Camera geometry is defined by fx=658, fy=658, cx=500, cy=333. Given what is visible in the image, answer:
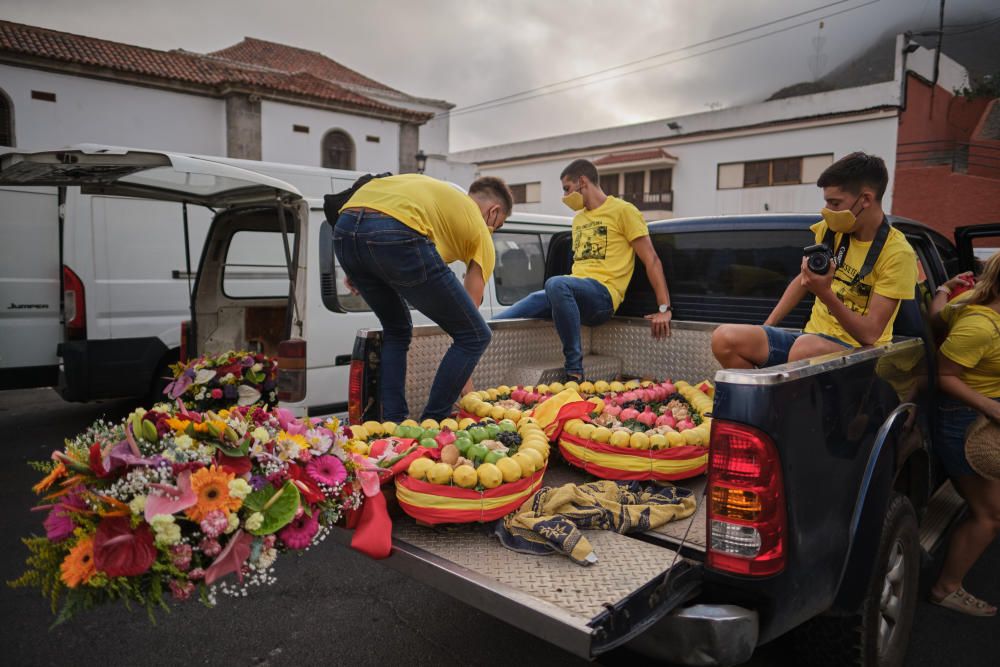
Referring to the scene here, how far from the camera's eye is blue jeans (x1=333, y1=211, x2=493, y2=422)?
126 inches

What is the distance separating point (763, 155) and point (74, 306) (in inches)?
1167

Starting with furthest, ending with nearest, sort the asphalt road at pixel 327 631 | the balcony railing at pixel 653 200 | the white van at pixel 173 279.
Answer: the balcony railing at pixel 653 200, the white van at pixel 173 279, the asphalt road at pixel 327 631

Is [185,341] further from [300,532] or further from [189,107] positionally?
[189,107]

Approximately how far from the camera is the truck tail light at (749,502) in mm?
1891

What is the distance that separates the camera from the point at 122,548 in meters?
1.58

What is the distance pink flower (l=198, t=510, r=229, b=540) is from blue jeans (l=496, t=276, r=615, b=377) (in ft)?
9.06

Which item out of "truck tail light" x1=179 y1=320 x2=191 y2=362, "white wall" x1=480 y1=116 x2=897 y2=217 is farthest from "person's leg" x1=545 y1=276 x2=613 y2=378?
"white wall" x1=480 y1=116 x2=897 y2=217

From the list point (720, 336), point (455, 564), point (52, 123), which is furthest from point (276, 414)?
→ point (52, 123)

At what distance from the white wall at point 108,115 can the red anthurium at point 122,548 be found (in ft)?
83.4

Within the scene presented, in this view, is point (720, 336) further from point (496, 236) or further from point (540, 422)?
point (496, 236)

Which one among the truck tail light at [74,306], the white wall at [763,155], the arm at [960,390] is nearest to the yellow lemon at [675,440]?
the arm at [960,390]

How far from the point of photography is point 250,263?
675 cm

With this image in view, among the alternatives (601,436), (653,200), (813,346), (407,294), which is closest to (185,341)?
(407,294)

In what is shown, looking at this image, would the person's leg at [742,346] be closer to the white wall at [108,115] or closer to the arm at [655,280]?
the arm at [655,280]
